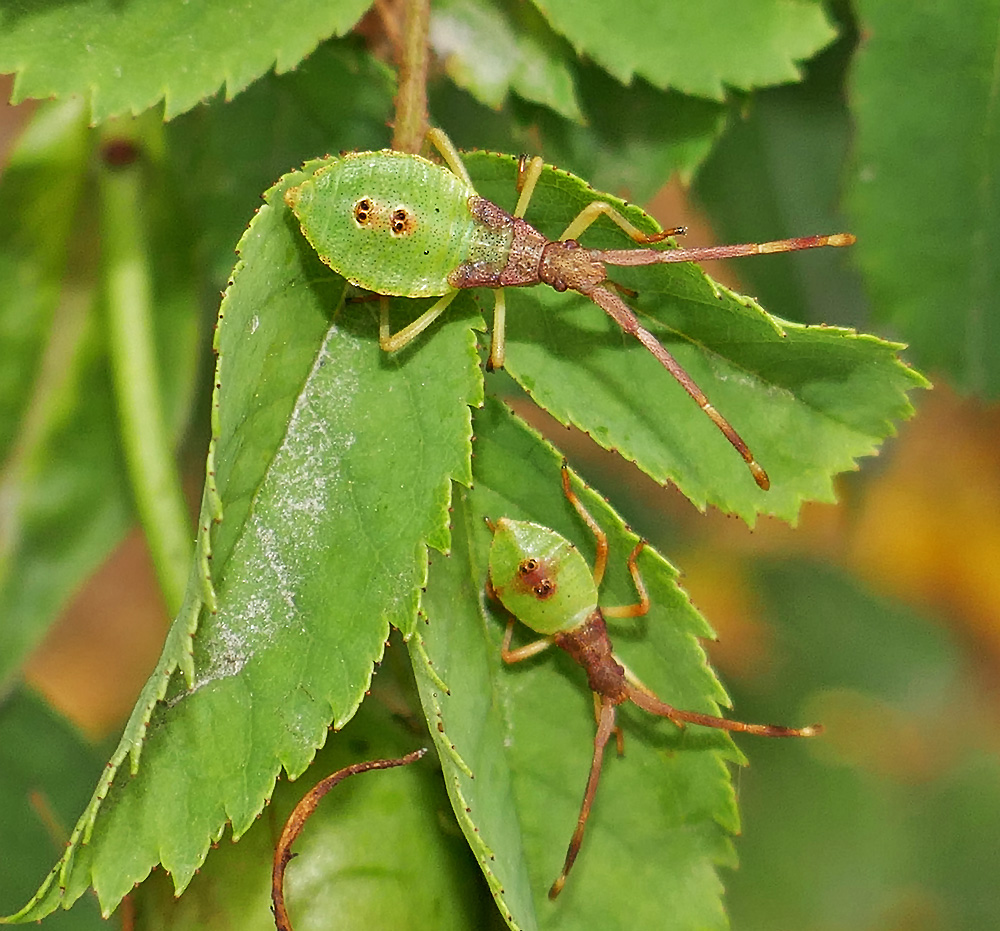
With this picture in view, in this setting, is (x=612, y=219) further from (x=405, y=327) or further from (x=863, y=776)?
(x=863, y=776)

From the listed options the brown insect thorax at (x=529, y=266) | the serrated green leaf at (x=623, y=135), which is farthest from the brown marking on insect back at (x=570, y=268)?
the serrated green leaf at (x=623, y=135)

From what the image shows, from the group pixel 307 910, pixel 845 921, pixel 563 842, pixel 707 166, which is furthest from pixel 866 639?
pixel 307 910

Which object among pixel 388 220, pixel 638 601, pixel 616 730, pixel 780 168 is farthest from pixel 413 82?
pixel 780 168

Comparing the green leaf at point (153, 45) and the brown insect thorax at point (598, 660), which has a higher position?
the green leaf at point (153, 45)

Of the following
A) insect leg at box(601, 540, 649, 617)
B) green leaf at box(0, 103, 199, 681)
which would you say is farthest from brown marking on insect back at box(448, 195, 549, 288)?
green leaf at box(0, 103, 199, 681)

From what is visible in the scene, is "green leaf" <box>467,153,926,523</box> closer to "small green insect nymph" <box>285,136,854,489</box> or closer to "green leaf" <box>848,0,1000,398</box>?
"small green insect nymph" <box>285,136,854,489</box>

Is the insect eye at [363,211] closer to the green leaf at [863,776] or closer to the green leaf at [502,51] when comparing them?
the green leaf at [502,51]
